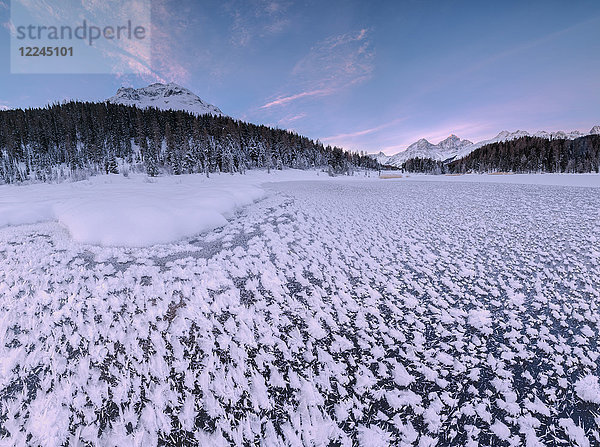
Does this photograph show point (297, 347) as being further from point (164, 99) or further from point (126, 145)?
point (164, 99)

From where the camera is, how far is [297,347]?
2967mm

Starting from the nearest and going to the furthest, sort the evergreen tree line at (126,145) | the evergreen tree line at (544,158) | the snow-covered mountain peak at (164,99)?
1. the evergreen tree line at (126,145)
2. the evergreen tree line at (544,158)
3. the snow-covered mountain peak at (164,99)

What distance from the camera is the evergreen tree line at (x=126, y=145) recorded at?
52.4m

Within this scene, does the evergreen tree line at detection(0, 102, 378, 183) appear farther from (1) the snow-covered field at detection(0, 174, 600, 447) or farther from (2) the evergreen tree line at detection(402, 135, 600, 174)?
(2) the evergreen tree line at detection(402, 135, 600, 174)

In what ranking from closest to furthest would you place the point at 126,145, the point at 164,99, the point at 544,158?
the point at 126,145
the point at 544,158
the point at 164,99

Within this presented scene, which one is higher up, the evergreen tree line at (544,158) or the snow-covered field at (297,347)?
the evergreen tree line at (544,158)

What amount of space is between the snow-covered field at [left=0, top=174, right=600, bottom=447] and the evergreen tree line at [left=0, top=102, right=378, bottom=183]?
151 ft

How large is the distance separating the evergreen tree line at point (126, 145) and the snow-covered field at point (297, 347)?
45.9m

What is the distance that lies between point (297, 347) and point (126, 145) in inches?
3338

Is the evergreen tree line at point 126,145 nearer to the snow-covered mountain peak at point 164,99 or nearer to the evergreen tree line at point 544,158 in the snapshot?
the evergreen tree line at point 544,158

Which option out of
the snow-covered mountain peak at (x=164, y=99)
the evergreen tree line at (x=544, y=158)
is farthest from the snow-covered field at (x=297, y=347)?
the snow-covered mountain peak at (x=164, y=99)

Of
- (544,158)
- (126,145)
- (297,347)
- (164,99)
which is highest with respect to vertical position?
(164,99)

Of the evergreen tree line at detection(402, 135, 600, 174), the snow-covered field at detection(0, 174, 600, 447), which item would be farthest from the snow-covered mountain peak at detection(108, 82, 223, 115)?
Answer: the snow-covered field at detection(0, 174, 600, 447)

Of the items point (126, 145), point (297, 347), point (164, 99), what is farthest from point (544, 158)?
point (164, 99)
